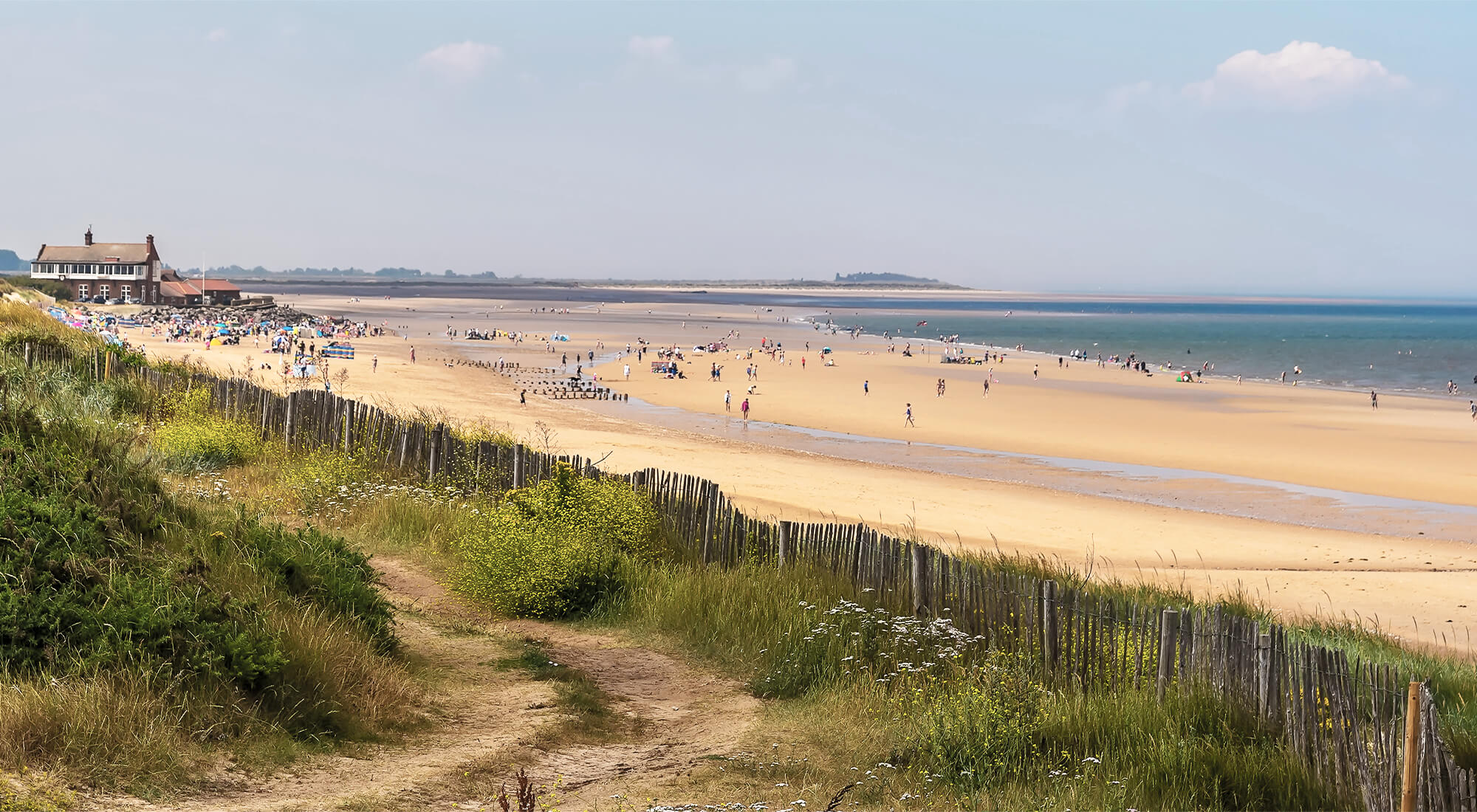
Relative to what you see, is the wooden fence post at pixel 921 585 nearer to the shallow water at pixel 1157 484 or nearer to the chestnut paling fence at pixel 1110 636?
the chestnut paling fence at pixel 1110 636

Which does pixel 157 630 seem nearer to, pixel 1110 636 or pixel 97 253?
pixel 1110 636

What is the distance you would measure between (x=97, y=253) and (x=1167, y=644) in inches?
5289

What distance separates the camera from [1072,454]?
127 ft

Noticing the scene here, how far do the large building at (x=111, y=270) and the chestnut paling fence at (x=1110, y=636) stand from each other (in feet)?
392

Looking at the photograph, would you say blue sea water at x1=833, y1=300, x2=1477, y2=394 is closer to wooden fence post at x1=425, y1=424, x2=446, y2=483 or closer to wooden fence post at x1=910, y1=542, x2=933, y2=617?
wooden fence post at x1=425, y1=424, x2=446, y2=483

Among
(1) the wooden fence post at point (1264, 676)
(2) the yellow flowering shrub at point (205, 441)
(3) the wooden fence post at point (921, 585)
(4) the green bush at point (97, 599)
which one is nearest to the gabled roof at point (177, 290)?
(2) the yellow flowering shrub at point (205, 441)

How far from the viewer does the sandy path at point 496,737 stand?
6480 millimetres

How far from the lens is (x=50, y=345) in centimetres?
2247

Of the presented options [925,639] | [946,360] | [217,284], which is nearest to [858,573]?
[925,639]

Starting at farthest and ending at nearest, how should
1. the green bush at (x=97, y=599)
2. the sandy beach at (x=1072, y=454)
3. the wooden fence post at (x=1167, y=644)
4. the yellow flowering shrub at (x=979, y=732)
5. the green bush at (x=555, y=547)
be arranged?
1. the sandy beach at (x=1072, y=454)
2. the green bush at (x=555, y=547)
3. the wooden fence post at (x=1167, y=644)
4. the yellow flowering shrub at (x=979, y=732)
5. the green bush at (x=97, y=599)

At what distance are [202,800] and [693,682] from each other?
13.5 feet

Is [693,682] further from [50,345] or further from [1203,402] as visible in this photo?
[1203,402]

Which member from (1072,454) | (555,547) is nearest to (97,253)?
(1072,454)

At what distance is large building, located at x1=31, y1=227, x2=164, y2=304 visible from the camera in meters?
120
